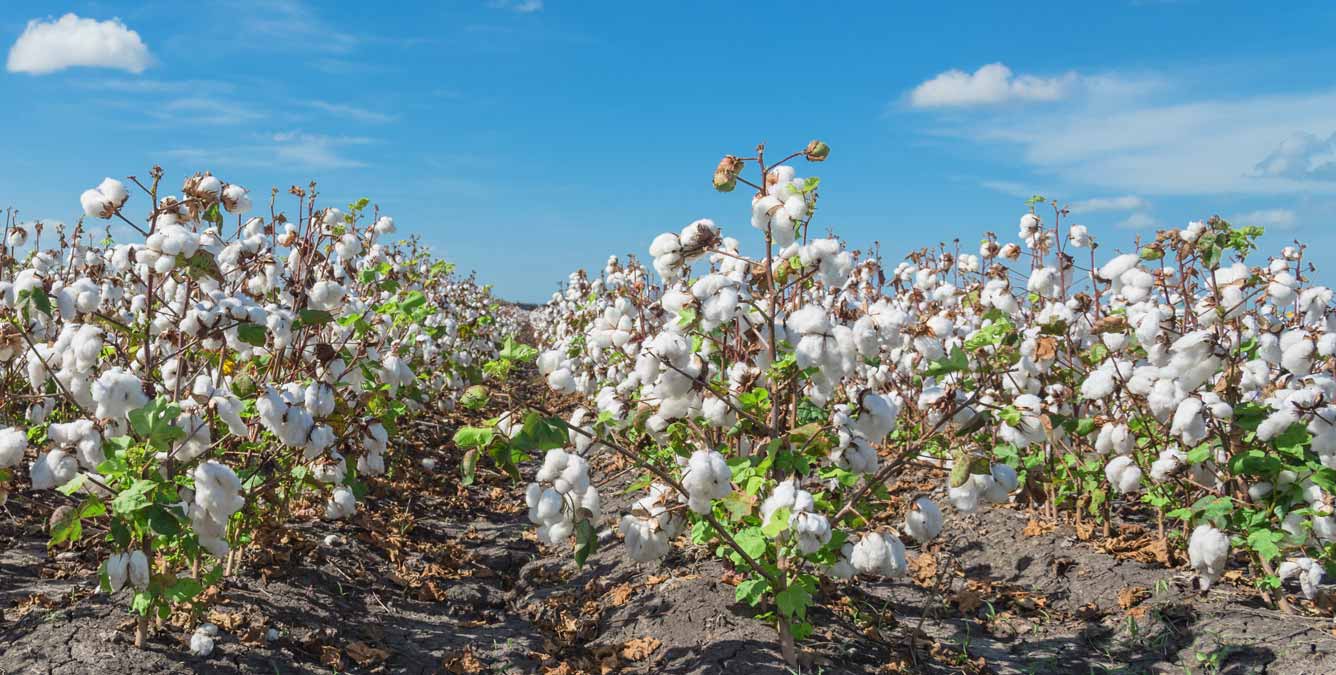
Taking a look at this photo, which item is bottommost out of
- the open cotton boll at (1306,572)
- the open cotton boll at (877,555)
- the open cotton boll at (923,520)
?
the open cotton boll at (1306,572)

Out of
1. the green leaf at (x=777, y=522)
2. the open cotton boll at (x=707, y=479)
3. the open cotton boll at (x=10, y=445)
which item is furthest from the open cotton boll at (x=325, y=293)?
the green leaf at (x=777, y=522)

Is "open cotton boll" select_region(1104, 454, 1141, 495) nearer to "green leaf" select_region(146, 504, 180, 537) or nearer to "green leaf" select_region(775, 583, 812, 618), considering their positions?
"green leaf" select_region(775, 583, 812, 618)

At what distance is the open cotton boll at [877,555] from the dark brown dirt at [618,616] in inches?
31.2

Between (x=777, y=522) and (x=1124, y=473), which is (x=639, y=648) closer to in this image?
(x=777, y=522)

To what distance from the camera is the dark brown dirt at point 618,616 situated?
3.82m

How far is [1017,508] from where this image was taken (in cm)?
654

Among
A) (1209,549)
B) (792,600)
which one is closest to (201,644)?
(792,600)

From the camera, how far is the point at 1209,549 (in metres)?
4.02

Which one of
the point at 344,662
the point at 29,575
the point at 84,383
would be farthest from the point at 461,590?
the point at 84,383

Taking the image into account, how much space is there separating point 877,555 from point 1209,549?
1.92 m

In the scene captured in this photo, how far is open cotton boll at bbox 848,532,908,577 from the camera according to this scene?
10.2ft

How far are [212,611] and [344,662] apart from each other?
626mm

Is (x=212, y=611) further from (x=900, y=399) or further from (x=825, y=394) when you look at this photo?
(x=900, y=399)

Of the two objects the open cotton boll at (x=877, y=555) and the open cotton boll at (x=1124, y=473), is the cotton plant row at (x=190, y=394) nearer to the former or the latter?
the open cotton boll at (x=877, y=555)
